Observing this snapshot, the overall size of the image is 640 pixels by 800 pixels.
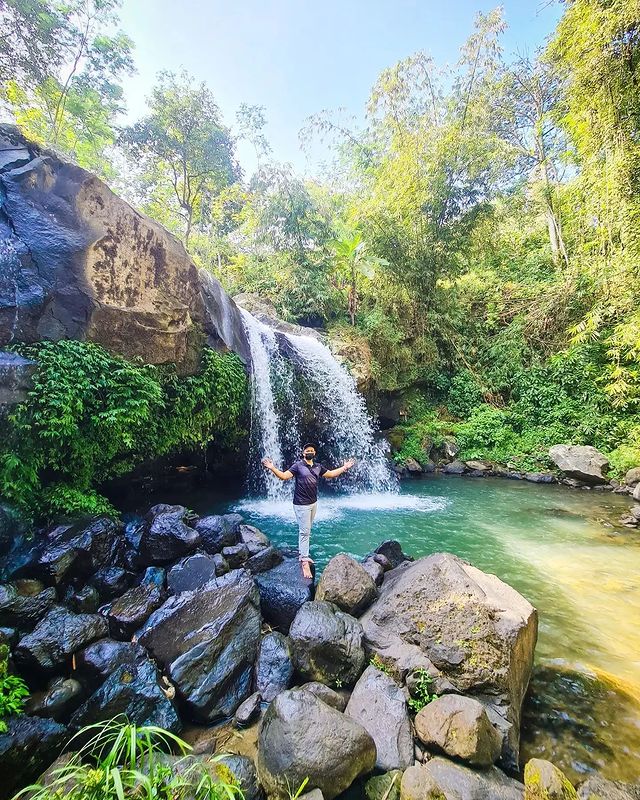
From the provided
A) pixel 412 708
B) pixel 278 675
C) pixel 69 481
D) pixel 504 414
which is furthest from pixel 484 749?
pixel 504 414

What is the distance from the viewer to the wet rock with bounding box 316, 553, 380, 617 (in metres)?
4.09

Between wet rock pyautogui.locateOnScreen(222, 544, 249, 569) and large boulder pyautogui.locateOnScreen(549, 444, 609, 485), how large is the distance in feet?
33.9

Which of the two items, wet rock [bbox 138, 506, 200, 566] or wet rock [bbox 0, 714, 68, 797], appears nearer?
wet rock [bbox 0, 714, 68, 797]

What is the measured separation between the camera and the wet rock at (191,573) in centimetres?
452

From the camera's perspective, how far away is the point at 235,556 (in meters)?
5.27

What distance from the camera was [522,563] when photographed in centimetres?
616

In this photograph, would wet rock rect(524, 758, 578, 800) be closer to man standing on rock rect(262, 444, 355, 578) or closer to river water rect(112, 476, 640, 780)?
river water rect(112, 476, 640, 780)

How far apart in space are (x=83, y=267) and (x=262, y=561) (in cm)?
560

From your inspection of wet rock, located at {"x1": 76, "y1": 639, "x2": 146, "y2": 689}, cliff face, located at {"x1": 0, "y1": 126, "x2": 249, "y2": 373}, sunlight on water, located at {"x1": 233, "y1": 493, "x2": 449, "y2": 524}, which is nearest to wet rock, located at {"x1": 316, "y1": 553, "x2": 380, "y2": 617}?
wet rock, located at {"x1": 76, "y1": 639, "x2": 146, "y2": 689}

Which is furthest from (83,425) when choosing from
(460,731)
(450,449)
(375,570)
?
(450,449)

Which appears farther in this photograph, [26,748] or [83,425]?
[83,425]

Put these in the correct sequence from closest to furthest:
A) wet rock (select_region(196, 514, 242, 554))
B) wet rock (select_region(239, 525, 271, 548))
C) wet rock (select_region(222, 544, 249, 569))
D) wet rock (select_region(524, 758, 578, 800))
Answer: wet rock (select_region(524, 758, 578, 800)) → wet rock (select_region(222, 544, 249, 569)) → wet rock (select_region(196, 514, 242, 554)) → wet rock (select_region(239, 525, 271, 548))

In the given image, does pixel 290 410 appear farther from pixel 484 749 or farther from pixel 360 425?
pixel 484 749

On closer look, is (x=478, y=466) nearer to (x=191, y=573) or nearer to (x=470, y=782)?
(x=191, y=573)
